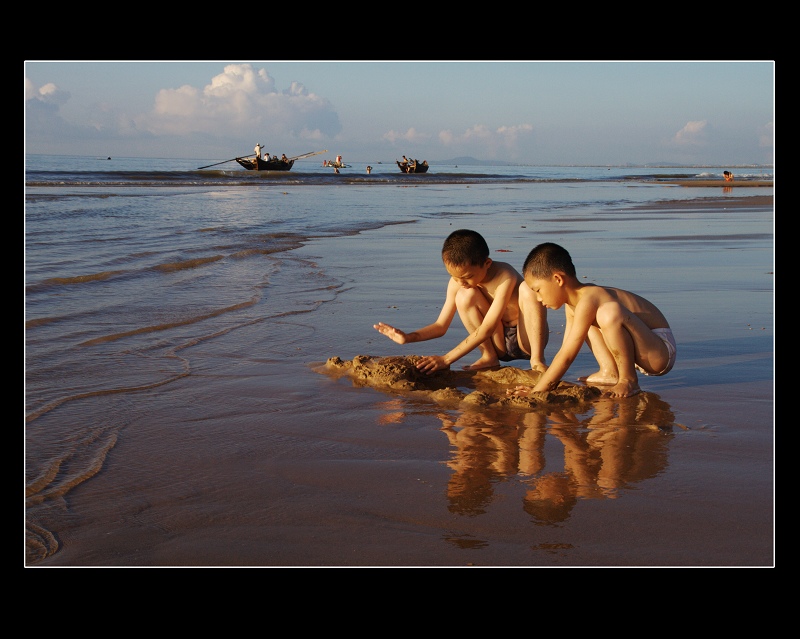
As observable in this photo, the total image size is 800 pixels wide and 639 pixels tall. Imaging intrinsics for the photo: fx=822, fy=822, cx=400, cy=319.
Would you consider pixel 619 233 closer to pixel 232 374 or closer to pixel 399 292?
pixel 399 292

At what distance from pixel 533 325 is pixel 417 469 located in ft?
5.91

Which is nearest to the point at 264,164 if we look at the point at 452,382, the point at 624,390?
the point at 452,382

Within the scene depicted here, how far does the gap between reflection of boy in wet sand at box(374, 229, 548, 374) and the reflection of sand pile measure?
0.09 m

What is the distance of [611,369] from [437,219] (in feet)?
39.2

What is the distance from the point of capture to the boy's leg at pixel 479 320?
5.09 m

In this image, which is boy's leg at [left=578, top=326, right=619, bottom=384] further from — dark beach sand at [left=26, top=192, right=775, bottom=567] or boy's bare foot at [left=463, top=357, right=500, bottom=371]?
boy's bare foot at [left=463, top=357, right=500, bottom=371]

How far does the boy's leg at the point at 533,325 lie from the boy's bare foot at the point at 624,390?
1.62 ft

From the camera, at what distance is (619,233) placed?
1341cm

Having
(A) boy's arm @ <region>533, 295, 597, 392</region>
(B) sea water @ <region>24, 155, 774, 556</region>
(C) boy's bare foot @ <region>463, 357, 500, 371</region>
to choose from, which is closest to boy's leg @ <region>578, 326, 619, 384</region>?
(A) boy's arm @ <region>533, 295, 597, 392</region>

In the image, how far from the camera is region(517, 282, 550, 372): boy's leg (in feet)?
16.0

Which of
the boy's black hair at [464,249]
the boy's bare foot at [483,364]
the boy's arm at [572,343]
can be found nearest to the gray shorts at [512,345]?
the boy's bare foot at [483,364]

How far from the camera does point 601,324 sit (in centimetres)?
451

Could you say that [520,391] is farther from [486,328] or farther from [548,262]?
[548,262]
